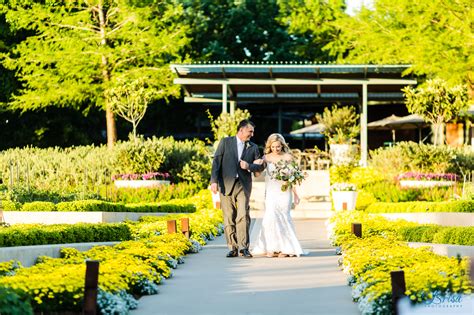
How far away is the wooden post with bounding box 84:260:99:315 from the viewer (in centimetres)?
845

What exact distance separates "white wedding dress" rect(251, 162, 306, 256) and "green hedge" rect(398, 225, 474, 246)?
65.0 inches

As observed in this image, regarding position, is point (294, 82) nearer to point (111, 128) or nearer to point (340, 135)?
point (340, 135)

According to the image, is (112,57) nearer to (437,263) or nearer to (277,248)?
(277,248)

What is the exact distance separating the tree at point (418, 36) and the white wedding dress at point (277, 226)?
17168 millimetres

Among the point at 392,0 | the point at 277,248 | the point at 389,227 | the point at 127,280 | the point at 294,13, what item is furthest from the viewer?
the point at 294,13

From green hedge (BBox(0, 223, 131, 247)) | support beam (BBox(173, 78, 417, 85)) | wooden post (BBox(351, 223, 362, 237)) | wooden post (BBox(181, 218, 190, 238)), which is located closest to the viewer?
green hedge (BBox(0, 223, 131, 247))

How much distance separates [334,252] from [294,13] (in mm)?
29368

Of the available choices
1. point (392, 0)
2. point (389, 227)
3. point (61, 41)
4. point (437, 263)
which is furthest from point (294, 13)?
point (437, 263)

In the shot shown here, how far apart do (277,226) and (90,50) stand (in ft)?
79.7

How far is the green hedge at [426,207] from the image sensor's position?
21.2 metres

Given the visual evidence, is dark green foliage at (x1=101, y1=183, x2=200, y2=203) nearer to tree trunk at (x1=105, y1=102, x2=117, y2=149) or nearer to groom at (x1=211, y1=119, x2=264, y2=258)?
tree trunk at (x1=105, y1=102, x2=117, y2=149)

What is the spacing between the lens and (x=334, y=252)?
52.0ft

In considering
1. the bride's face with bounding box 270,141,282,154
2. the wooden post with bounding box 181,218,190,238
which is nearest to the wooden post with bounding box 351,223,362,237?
the bride's face with bounding box 270,141,282,154

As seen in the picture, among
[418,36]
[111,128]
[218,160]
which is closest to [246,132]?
[218,160]
